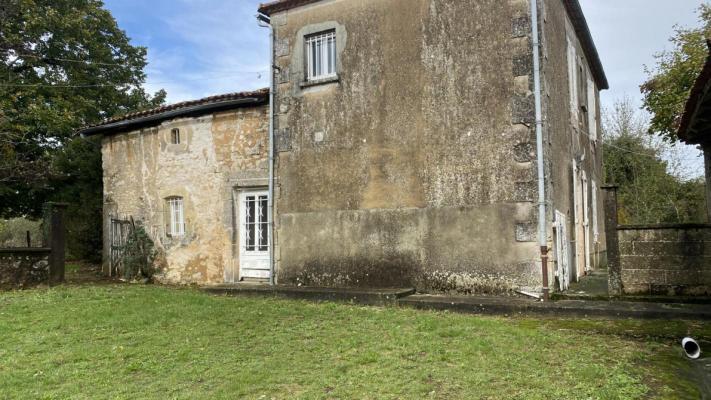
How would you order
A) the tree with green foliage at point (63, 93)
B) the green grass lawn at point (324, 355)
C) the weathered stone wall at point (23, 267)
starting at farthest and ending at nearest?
1. the tree with green foliage at point (63, 93)
2. the weathered stone wall at point (23, 267)
3. the green grass lawn at point (324, 355)

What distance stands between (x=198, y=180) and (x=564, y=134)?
26.2 ft

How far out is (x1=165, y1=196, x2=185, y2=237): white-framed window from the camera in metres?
12.5

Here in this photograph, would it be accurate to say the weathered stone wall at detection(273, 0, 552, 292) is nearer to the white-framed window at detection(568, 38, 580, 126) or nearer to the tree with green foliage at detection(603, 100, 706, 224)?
the white-framed window at detection(568, 38, 580, 126)

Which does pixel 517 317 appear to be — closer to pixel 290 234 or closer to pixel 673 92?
pixel 290 234

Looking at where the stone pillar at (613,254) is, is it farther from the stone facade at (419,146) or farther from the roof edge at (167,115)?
the roof edge at (167,115)

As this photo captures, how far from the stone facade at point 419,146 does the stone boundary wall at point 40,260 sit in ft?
16.5

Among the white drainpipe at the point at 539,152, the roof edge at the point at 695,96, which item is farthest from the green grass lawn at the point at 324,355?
the roof edge at the point at 695,96

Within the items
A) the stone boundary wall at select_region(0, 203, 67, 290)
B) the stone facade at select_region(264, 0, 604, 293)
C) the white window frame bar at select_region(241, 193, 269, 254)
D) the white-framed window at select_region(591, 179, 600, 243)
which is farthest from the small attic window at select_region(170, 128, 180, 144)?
the white-framed window at select_region(591, 179, 600, 243)

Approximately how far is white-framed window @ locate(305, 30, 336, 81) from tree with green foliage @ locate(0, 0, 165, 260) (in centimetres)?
758

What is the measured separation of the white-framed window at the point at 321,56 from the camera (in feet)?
34.5

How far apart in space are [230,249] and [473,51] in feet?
21.5

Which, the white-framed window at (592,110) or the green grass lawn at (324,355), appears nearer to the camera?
the green grass lawn at (324,355)

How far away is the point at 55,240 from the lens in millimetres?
11531

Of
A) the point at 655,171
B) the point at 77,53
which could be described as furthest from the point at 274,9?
the point at 655,171
